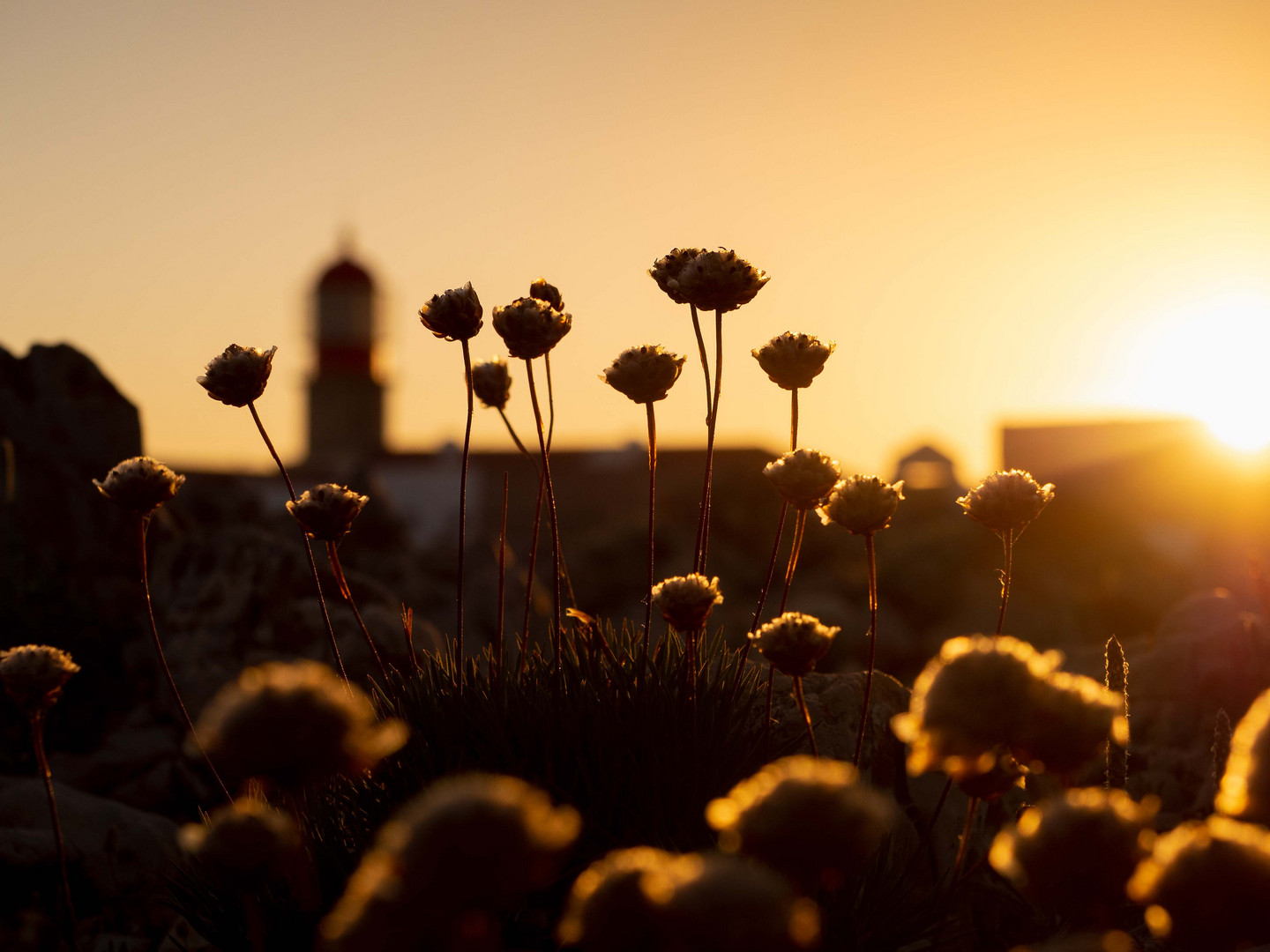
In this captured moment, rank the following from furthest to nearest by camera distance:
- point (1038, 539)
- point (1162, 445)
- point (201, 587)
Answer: point (1162, 445)
point (1038, 539)
point (201, 587)

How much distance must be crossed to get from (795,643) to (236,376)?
2013mm

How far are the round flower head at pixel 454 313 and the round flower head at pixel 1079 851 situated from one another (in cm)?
237

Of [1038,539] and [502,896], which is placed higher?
[502,896]

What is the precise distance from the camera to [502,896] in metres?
1.26

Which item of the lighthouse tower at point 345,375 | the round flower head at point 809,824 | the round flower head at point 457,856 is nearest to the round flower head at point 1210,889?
the round flower head at point 809,824

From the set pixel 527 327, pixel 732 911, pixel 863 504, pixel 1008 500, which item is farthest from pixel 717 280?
pixel 732 911


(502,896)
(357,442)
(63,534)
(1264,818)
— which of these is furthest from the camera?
(357,442)

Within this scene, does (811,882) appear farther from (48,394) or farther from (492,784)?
(48,394)

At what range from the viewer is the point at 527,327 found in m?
3.24

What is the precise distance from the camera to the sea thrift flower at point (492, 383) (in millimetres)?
4176

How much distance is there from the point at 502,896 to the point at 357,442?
55.3 meters

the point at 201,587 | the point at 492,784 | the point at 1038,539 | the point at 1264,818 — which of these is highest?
the point at 492,784

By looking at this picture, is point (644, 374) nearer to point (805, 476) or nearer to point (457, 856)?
point (805, 476)

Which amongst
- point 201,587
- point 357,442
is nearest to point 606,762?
point 201,587
